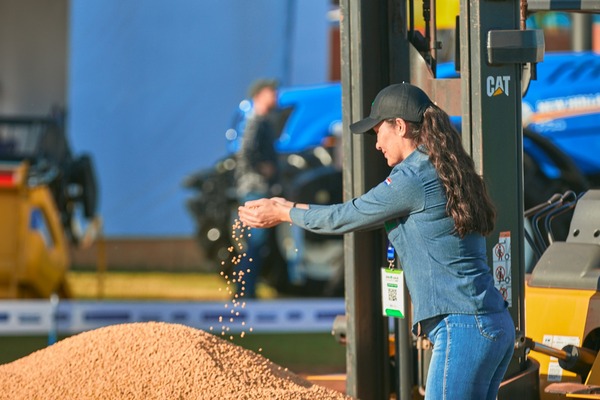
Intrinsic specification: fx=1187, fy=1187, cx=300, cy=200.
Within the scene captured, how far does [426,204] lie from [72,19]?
35.0ft

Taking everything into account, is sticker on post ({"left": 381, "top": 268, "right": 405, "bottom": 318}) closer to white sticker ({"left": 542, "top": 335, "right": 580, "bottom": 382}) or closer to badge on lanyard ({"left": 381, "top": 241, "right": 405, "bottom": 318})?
badge on lanyard ({"left": 381, "top": 241, "right": 405, "bottom": 318})

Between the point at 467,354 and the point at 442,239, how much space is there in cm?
42

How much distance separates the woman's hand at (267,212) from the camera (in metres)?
4.67

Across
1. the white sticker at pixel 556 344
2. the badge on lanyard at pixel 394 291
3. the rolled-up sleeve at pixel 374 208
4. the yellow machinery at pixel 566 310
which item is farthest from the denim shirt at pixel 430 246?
the white sticker at pixel 556 344

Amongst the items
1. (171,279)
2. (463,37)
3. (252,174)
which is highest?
(463,37)

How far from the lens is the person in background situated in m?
11.9

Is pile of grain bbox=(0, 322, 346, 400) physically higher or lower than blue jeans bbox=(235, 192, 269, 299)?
higher

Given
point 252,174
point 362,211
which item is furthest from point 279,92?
point 362,211

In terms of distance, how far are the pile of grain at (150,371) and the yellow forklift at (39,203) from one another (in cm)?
488

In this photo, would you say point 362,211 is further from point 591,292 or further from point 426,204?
point 591,292

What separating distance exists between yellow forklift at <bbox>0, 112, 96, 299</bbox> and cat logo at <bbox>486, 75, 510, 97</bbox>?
19.9 feet

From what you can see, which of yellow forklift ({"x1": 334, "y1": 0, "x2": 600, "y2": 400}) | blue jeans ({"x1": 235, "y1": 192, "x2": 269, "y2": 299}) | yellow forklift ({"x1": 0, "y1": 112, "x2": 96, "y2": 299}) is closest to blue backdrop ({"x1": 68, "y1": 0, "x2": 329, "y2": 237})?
yellow forklift ({"x1": 0, "y1": 112, "x2": 96, "y2": 299})

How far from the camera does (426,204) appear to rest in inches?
170

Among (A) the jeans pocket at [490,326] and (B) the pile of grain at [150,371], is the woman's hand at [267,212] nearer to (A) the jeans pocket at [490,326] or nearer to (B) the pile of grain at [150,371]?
(B) the pile of grain at [150,371]
